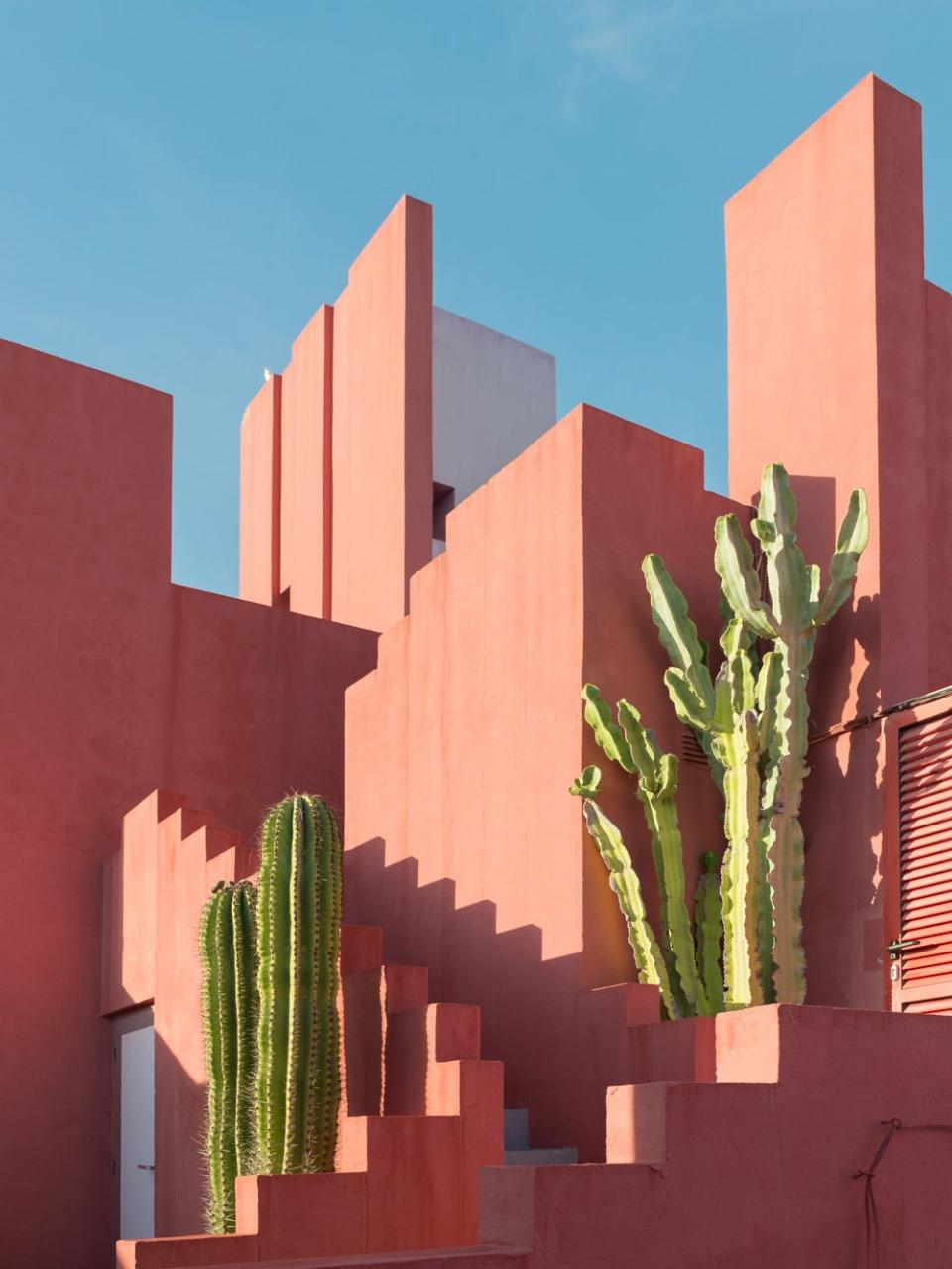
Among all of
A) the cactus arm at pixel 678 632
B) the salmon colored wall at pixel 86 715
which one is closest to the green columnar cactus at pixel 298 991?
the cactus arm at pixel 678 632

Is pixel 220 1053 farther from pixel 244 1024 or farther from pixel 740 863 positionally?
pixel 740 863

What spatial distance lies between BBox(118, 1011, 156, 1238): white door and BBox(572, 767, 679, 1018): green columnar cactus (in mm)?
3779

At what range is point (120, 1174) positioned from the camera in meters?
11.2

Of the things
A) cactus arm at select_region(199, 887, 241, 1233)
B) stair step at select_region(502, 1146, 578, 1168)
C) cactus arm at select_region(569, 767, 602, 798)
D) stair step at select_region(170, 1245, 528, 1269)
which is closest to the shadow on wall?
cactus arm at select_region(569, 767, 602, 798)

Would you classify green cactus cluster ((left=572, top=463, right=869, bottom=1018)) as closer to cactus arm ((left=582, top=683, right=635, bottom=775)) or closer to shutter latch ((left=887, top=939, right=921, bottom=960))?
cactus arm ((left=582, top=683, right=635, bottom=775))

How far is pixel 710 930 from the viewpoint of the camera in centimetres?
859

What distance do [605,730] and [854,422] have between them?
2418 mm

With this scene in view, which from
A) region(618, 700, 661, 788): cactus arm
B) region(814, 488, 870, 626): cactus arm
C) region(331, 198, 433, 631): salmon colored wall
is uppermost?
region(331, 198, 433, 631): salmon colored wall

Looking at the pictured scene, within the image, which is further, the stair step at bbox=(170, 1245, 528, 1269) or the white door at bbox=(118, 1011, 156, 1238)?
the white door at bbox=(118, 1011, 156, 1238)

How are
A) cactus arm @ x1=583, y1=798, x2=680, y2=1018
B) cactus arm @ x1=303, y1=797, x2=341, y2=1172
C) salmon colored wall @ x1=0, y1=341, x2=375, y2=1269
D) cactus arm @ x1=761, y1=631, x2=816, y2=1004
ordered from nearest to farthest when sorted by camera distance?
cactus arm @ x1=303, y1=797, x2=341, y2=1172
cactus arm @ x1=761, y1=631, x2=816, y2=1004
cactus arm @ x1=583, y1=798, x2=680, y2=1018
salmon colored wall @ x1=0, y1=341, x2=375, y2=1269

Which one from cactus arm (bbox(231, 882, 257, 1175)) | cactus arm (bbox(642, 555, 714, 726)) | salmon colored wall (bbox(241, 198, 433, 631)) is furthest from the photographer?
salmon colored wall (bbox(241, 198, 433, 631))

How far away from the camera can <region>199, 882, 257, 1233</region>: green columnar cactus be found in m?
7.68

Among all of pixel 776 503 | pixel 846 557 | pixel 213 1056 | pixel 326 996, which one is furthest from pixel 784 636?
pixel 213 1056

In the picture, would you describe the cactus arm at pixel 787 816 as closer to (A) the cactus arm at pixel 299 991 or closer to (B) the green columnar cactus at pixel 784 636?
(B) the green columnar cactus at pixel 784 636
